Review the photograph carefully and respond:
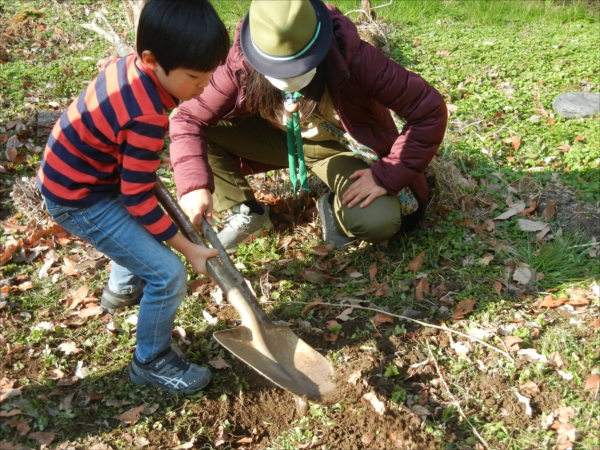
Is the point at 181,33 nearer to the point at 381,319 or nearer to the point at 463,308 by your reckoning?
the point at 381,319

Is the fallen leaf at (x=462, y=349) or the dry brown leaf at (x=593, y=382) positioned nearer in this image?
the dry brown leaf at (x=593, y=382)

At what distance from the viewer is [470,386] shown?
8.81 ft

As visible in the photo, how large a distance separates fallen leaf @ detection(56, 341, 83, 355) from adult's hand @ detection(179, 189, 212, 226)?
2.95 ft

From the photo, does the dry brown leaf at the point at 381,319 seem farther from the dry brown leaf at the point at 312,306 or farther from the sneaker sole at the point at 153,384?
the sneaker sole at the point at 153,384

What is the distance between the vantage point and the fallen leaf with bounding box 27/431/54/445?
2.45 meters

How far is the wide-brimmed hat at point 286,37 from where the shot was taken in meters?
2.51

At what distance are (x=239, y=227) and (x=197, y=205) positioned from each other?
0.76 metres

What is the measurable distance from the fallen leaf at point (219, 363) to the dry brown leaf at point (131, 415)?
1.32ft

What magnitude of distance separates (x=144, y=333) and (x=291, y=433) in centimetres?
79

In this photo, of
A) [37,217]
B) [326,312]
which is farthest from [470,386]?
[37,217]

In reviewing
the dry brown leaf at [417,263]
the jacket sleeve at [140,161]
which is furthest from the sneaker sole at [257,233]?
the jacket sleeve at [140,161]

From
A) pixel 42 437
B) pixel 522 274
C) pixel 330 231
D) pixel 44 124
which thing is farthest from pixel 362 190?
pixel 44 124

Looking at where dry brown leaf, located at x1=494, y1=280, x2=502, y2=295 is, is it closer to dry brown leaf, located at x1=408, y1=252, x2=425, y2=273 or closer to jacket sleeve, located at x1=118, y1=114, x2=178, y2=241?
dry brown leaf, located at x1=408, y1=252, x2=425, y2=273

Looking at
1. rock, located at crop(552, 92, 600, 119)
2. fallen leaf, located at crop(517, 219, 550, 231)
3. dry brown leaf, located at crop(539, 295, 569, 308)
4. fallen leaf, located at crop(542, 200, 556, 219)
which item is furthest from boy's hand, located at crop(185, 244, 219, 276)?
rock, located at crop(552, 92, 600, 119)
